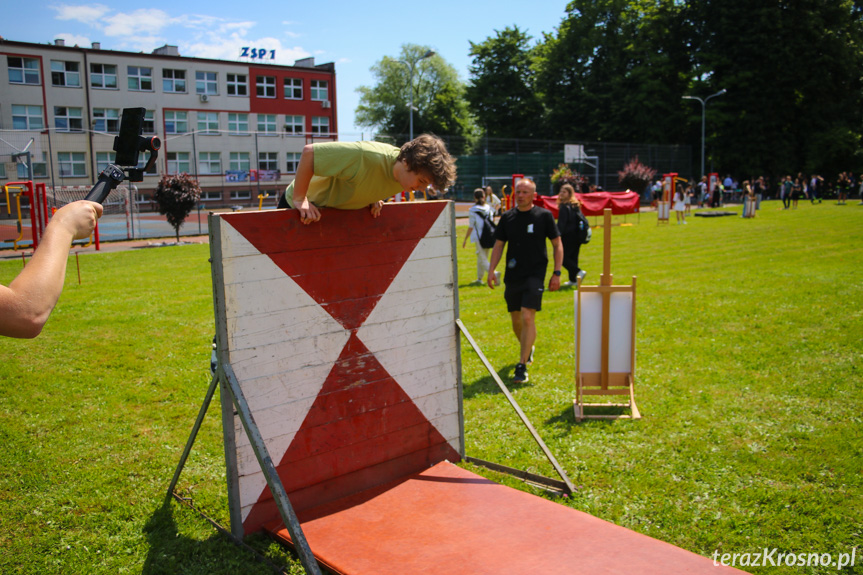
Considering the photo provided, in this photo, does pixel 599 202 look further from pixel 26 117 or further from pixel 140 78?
pixel 26 117

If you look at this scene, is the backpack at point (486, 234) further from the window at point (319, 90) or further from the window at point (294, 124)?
the window at point (319, 90)

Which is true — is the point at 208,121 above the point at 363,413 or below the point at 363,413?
above

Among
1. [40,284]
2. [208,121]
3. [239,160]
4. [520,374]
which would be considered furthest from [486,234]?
[208,121]

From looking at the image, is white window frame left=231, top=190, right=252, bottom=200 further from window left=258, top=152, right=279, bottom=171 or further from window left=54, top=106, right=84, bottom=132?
window left=54, top=106, right=84, bottom=132

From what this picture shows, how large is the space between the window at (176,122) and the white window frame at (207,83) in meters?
2.89

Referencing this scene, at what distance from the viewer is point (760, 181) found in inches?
1489

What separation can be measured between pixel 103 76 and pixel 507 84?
3785 cm

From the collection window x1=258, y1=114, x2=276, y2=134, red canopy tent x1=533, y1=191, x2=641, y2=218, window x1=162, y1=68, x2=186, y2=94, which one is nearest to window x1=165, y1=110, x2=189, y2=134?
window x1=162, y1=68, x2=186, y2=94

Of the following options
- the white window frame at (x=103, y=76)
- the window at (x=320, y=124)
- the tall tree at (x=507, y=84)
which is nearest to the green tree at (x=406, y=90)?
the tall tree at (x=507, y=84)

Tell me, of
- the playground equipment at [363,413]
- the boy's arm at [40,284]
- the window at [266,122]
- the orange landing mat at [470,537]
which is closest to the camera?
the boy's arm at [40,284]

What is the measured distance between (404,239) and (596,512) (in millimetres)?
2209

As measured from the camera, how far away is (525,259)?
707 cm

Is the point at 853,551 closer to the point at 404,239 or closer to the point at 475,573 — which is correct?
the point at 475,573

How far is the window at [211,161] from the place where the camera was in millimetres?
40656
